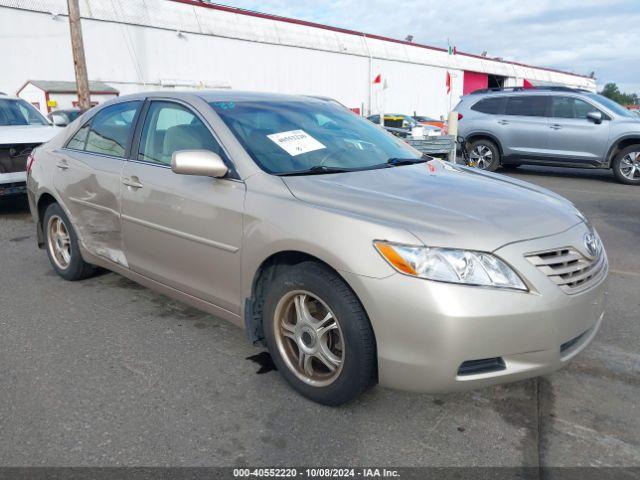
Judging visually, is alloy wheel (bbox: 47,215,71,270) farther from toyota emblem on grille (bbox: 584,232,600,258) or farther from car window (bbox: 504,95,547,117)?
car window (bbox: 504,95,547,117)

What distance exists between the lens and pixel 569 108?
1140 cm

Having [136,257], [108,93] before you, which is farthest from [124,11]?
[136,257]

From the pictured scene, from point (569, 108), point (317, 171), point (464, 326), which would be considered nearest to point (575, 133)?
point (569, 108)

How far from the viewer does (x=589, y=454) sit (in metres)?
2.49

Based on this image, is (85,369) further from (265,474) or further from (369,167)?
(369,167)

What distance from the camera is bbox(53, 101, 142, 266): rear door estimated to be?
399 cm

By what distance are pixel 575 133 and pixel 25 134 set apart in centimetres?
991

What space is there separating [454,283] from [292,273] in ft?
2.73

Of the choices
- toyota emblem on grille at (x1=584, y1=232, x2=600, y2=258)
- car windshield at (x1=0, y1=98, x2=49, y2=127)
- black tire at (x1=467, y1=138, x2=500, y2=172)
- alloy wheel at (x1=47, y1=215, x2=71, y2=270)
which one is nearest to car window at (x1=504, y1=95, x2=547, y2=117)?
black tire at (x1=467, y1=138, x2=500, y2=172)

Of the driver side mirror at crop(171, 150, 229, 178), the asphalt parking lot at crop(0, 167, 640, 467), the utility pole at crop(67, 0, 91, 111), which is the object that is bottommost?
the asphalt parking lot at crop(0, 167, 640, 467)

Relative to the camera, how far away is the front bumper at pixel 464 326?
92.7 inches

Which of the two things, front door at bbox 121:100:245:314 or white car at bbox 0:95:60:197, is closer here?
front door at bbox 121:100:245:314

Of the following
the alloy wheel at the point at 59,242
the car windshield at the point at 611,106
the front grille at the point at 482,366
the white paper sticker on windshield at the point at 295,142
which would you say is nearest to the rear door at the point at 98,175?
the alloy wheel at the point at 59,242

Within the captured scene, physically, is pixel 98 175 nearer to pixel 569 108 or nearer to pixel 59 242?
pixel 59 242
